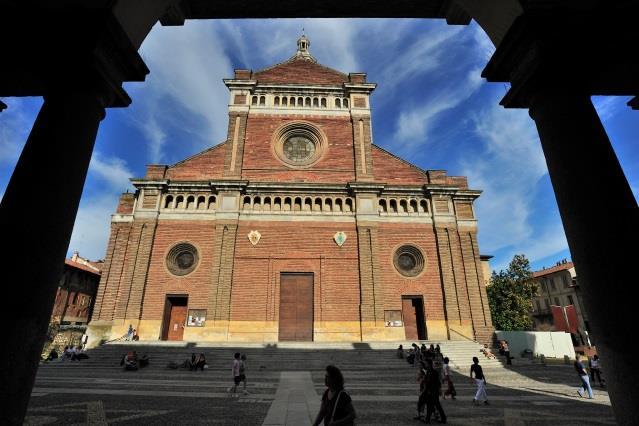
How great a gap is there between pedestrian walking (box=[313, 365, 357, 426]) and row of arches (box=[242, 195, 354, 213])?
22.0m

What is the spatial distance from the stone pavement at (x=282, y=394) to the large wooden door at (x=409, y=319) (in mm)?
5524

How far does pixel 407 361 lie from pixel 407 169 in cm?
1525

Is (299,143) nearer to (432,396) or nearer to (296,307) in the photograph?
(296,307)

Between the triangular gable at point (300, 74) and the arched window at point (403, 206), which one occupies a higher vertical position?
the triangular gable at point (300, 74)

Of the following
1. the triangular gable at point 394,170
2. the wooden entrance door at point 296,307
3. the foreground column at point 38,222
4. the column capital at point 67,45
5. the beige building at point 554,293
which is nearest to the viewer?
the foreground column at point 38,222

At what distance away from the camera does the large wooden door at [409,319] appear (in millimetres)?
23531

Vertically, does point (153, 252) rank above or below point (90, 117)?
above

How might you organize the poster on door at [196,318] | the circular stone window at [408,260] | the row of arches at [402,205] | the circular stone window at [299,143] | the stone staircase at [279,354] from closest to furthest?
1. the stone staircase at [279,354]
2. the poster on door at [196,318]
3. the circular stone window at [408,260]
4. the row of arches at [402,205]
5. the circular stone window at [299,143]

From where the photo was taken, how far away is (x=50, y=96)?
4.05 m

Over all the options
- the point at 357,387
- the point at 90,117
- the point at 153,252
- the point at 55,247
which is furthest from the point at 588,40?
the point at 153,252

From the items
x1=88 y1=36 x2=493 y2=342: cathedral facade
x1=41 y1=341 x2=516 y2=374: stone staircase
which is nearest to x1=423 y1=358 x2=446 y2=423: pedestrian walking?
x1=41 y1=341 x2=516 y2=374: stone staircase

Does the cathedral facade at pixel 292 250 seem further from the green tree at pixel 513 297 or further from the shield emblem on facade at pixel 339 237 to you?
the green tree at pixel 513 297

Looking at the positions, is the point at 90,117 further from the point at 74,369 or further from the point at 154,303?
the point at 154,303

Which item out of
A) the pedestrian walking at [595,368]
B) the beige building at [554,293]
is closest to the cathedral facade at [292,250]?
the pedestrian walking at [595,368]
